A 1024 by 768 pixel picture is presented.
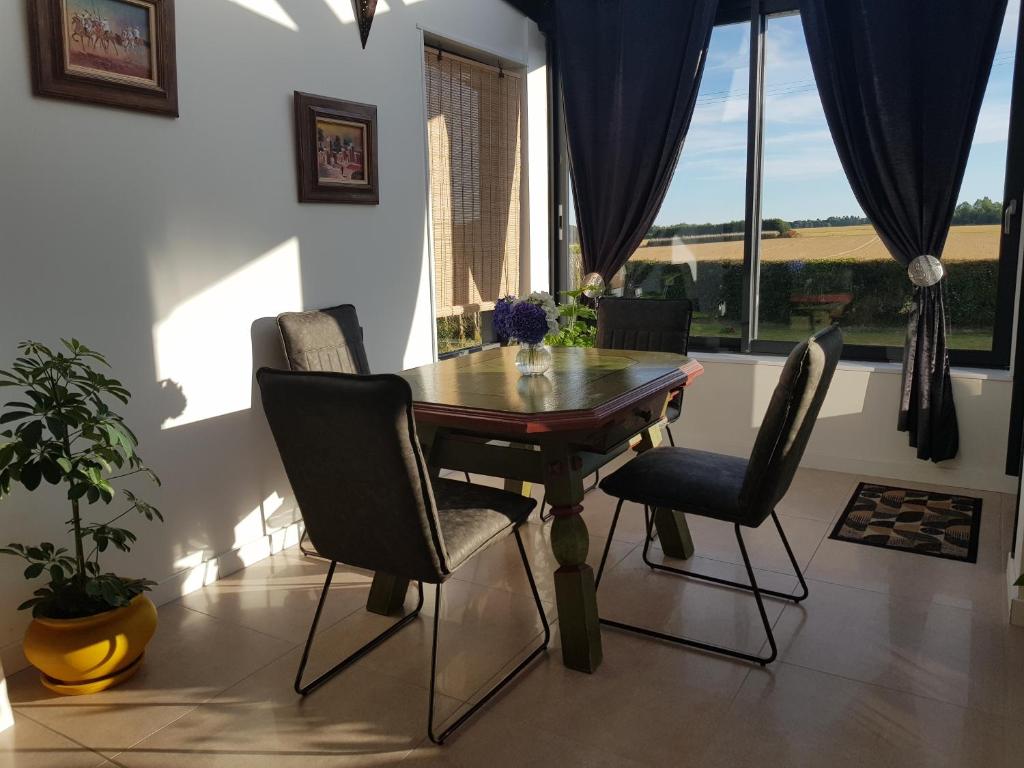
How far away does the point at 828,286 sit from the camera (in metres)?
4.52

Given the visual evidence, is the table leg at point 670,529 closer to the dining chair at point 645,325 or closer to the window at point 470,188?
the dining chair at point 645,325

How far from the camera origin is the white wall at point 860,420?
3.98 m

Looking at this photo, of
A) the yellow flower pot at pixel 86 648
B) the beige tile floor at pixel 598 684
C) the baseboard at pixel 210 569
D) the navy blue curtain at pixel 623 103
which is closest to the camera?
the beige tile floor at pixel 598 684

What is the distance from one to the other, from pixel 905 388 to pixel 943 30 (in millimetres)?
1705

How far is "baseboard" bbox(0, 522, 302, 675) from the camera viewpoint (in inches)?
99.7

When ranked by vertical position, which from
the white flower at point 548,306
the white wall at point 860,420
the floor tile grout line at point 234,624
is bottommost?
the floor tile grout line at point 234,624

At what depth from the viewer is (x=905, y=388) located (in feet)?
13.3

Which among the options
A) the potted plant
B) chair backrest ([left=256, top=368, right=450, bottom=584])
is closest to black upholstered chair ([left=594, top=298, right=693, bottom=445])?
chair backrest ([left=256, top=368, right=450, bottom=584])

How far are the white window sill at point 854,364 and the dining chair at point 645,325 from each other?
796mm

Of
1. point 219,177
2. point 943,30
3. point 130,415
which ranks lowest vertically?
point 130,415

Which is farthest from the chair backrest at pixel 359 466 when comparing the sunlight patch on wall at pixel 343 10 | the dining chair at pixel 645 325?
the sunlight patch on wall at pixel 343 10

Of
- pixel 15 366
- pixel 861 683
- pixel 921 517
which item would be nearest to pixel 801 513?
pixel 921 517

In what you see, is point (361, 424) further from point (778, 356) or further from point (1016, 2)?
point (1016, 2)

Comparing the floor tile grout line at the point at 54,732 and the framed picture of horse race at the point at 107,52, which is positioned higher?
the framed picture of horse race at the point at 107,52
